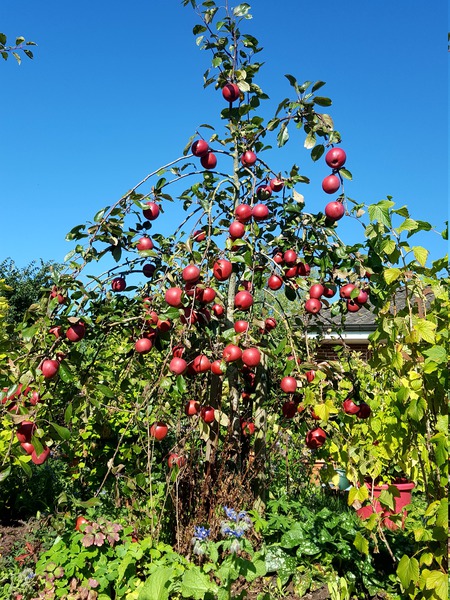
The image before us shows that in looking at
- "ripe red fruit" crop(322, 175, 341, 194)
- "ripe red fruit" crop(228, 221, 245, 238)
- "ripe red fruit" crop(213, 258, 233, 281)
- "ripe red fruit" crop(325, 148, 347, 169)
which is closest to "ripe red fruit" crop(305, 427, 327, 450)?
"ripe red fruit" crop(213, 258, 233, 281)

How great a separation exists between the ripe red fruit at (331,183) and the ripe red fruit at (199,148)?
686 millimetres

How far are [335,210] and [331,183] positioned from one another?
12 centimetres

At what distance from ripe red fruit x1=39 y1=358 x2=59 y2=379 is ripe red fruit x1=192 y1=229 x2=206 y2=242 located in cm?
96

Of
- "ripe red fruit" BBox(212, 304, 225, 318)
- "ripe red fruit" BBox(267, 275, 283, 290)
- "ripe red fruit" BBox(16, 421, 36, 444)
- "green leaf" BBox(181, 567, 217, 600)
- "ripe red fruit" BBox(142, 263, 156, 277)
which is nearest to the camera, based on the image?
"green leaf" BBox(181, 567, 217, 600)

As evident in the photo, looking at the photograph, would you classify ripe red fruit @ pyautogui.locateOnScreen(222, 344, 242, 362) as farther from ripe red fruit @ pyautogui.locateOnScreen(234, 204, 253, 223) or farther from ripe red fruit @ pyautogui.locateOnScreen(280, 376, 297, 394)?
ripe red fruit @ pyautogui.locateOnScreen(234, 204, 253, 223)

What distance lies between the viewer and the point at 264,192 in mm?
2664

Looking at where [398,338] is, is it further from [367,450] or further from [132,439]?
[132,439]

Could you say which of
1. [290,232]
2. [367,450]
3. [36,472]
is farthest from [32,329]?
[36,472]

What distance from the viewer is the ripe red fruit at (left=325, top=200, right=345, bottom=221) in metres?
2.26

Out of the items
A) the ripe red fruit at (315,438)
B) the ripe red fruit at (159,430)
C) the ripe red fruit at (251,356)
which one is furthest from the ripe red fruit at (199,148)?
the ripe red fruit at (315,438)

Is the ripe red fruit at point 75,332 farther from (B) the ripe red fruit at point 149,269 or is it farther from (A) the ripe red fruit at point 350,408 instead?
(A) the ripe red fruit at point 350,408

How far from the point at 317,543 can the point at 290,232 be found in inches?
62.3

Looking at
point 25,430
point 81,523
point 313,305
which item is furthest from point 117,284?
point 81,523

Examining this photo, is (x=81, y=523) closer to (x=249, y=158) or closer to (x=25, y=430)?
(x=25, y=430)
